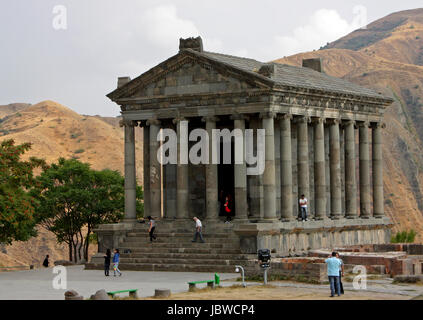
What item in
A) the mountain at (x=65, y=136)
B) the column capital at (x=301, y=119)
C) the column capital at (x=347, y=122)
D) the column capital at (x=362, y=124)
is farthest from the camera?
the mountain at (x=65, y=136)

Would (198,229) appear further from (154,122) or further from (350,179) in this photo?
(350,179)

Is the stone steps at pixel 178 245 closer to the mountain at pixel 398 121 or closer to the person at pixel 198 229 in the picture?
the person at pixel 198 229

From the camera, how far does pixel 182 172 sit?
49.4 metres

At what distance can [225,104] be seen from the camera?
1896 inches

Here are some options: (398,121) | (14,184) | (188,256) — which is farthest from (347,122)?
(398,121)

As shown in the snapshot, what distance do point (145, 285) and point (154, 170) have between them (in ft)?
47.9

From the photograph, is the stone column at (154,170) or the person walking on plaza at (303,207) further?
the stone column at (154,170)

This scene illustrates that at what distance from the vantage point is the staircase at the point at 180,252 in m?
43.6

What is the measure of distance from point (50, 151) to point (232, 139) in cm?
7359

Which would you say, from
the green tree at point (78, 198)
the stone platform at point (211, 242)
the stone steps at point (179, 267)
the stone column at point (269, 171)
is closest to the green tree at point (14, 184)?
the stone platform at point (211, 242)

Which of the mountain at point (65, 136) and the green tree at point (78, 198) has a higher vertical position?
the mountain at point (65, 136)

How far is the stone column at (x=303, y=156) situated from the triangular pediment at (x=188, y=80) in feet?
15.8
